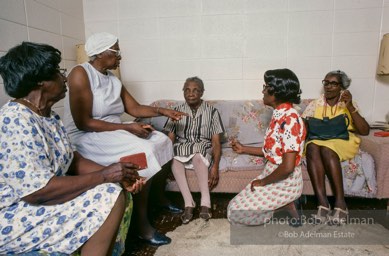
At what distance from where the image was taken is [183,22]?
116 inches

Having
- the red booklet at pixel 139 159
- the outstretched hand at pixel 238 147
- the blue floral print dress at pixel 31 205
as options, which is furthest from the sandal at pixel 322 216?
the blue floral print dress at pixel 31 205

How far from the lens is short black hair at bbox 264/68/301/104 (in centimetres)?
175

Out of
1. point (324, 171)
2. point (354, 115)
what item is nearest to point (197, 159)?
point (324, 171)

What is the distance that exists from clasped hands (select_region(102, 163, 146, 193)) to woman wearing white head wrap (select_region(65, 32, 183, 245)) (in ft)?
1.16

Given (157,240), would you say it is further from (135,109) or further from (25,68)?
(25,68)

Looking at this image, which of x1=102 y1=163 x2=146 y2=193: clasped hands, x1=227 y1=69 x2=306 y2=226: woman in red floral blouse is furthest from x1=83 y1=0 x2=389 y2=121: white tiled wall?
x1=102 y1=163 x2=146 y2=193: clasped hands

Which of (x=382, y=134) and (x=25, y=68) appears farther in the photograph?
(x=382, y=134)

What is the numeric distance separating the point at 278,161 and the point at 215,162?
531mm

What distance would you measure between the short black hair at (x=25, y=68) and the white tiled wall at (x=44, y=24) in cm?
98

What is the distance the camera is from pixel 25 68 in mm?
1130

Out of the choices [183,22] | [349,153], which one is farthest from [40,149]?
[183,22]

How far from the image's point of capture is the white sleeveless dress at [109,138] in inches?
68.5

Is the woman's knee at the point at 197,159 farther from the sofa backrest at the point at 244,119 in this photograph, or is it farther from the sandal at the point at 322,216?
the sandal at the point at 322,216

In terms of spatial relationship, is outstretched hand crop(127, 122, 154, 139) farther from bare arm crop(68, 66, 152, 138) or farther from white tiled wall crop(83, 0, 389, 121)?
white tiled wall crop(83, 0, 389, 121)
